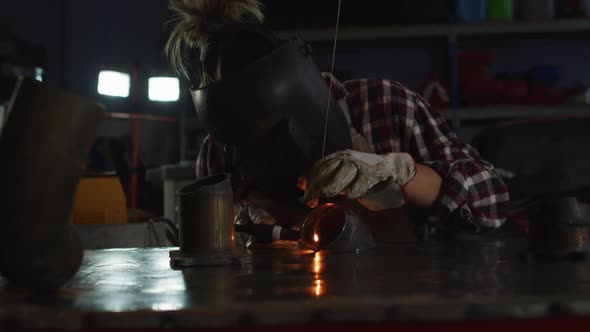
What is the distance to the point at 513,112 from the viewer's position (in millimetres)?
3684

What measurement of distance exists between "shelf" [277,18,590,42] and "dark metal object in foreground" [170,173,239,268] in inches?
114

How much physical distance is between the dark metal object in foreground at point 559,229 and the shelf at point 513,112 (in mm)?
2865

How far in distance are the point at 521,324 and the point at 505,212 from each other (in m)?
1.13

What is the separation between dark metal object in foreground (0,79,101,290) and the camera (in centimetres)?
62

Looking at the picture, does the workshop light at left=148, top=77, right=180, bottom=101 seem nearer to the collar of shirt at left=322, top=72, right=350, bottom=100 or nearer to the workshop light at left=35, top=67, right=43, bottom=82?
the workshop light at left=35, top=67, right=43, bottom=82

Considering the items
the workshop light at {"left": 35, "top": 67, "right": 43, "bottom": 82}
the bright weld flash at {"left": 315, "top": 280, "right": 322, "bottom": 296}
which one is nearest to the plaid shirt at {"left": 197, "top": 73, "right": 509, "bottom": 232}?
the bright weld flash at {"left": 315, "top": 280, "right": 322, "bottom": 296}

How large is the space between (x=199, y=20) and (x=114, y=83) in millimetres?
2453

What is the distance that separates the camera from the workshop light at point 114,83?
3.79 meters

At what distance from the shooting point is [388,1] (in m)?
3.69

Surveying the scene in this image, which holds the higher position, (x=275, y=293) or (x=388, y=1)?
(x=388, y=1)

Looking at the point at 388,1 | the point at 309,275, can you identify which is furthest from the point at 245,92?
the point at 388,1

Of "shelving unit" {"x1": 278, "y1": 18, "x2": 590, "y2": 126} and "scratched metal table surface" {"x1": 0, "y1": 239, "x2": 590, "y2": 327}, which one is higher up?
"shelving unit" {"x1": 278, "y1": 18, "x2": 590, "y2": 126}

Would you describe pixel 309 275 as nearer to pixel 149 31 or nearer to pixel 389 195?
pixel 389 195

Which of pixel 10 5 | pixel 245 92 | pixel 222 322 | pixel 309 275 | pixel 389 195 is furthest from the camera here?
pixel 10 5
